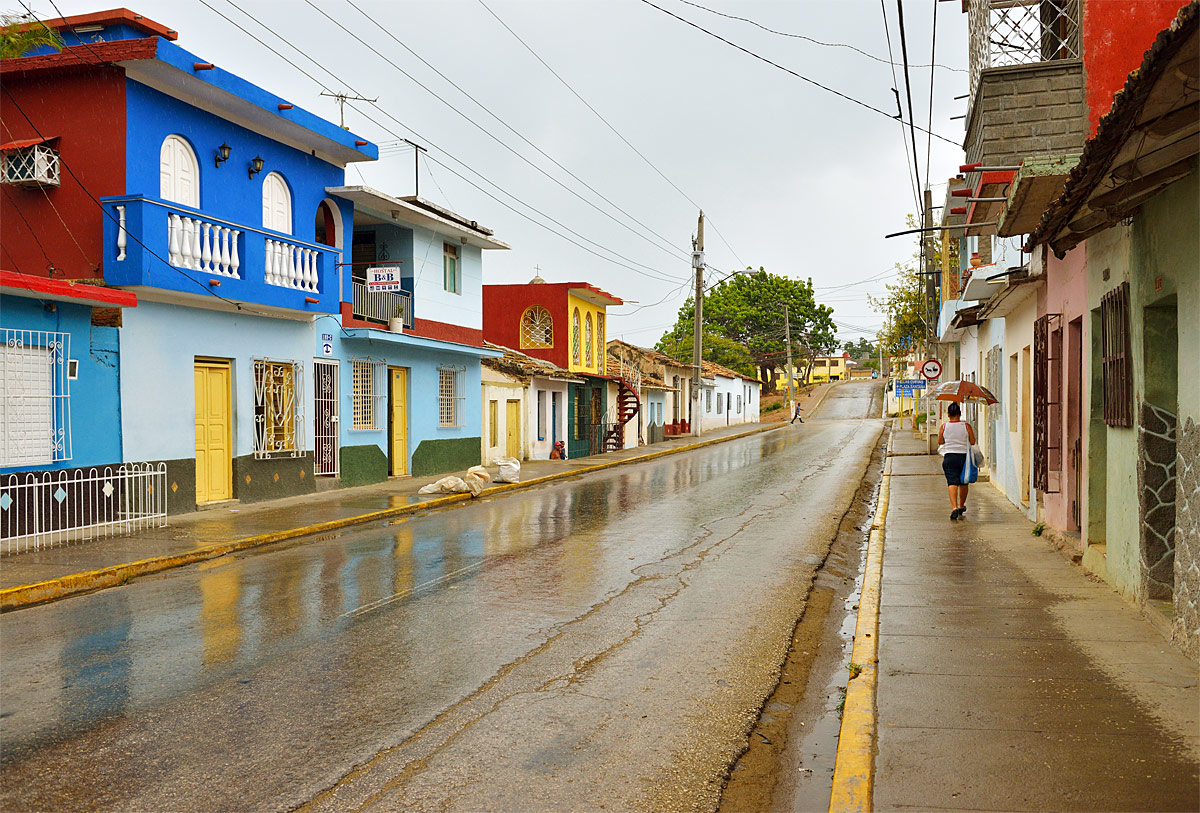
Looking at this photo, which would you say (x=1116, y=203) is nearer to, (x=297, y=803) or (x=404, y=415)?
(x=297, y=803)

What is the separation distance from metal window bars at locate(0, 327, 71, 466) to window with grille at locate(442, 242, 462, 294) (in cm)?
1163

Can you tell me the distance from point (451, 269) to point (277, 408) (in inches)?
300

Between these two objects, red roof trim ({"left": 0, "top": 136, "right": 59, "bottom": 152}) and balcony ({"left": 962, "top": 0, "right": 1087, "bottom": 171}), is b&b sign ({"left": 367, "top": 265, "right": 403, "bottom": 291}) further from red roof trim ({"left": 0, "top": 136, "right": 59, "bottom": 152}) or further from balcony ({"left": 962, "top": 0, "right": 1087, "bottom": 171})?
balcony ({"left": 962, "top": 0, "right": 1087, "bottom": 171})

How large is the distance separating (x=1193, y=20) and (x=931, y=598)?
5.65m

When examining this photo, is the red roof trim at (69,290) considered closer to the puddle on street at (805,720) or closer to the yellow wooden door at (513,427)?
the puddle on street at (805,720)

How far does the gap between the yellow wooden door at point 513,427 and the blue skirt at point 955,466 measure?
1605cm

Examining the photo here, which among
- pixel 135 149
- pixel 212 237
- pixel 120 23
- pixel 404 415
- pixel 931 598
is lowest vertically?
pixel 931 598

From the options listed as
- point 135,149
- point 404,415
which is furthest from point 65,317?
point 404,415

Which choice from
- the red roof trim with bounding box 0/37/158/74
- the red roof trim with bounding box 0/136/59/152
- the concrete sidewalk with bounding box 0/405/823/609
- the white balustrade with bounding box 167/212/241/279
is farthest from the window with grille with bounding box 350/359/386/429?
the red roof trim with bounding box 0/37/158/74

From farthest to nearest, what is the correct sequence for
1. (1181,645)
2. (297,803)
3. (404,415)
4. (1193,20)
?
1. (404,415)
2. (1181,645)
3. (297,803)
4. (1193,20)

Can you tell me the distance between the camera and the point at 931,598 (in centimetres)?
827

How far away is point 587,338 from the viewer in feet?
125

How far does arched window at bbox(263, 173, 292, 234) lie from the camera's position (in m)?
17.4

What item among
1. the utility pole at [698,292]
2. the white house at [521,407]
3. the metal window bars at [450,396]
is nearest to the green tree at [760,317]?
the utility pole at [698,292]
